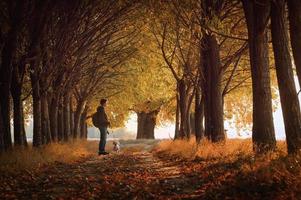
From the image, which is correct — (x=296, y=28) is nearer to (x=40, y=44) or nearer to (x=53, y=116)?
(x=40, y=44)

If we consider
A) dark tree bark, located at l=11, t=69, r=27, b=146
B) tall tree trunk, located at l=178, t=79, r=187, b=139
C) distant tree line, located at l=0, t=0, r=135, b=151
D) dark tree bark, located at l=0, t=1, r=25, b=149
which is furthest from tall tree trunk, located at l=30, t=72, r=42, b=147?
tall tree trunk, located at l=178, t=79, r=187, b=139

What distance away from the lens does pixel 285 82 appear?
1059 cm

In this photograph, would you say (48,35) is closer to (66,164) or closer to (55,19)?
(55,19)

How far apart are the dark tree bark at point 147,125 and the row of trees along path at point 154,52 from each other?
12.4m

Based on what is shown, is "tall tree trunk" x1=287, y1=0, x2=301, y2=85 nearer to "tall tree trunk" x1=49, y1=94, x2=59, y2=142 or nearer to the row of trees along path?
the row of trees along path

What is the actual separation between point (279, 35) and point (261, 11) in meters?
1.70

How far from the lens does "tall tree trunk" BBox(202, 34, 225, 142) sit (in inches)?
723

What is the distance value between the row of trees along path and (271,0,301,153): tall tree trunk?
0.02 metres

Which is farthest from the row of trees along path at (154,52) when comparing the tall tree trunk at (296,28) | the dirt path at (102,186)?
the dirt path at (102,186)

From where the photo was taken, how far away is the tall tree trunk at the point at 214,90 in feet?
60.3

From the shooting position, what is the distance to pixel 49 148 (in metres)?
17.7

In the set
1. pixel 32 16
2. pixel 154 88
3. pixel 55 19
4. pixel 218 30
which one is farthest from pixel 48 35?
pixel 154 88

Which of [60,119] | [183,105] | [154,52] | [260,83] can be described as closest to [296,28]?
[260,83]

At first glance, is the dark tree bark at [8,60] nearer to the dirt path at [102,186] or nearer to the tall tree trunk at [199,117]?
the dirt path at [102,186]
